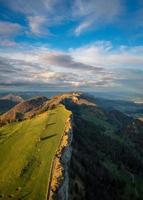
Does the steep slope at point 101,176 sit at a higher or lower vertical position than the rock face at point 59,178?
lower

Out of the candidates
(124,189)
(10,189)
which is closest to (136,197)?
(124,189)

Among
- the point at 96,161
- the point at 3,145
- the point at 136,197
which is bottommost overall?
the point at 136,197

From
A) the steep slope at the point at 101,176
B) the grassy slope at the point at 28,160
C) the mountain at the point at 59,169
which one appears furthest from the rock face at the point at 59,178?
the steep slope at the point at 101,176

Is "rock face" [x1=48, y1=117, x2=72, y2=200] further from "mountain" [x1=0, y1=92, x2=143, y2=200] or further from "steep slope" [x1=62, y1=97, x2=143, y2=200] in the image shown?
"steep slope" [x1=62, y1=97, x2=143, y2=200]

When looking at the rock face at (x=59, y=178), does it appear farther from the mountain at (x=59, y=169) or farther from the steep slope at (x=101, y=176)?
the steep slope at (x=101, y=176)

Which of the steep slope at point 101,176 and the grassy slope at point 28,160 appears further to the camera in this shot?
the steep slope at point 101,176

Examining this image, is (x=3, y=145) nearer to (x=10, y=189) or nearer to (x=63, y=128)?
(x=63, y=128)

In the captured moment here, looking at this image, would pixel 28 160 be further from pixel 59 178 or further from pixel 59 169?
pixel 59 178

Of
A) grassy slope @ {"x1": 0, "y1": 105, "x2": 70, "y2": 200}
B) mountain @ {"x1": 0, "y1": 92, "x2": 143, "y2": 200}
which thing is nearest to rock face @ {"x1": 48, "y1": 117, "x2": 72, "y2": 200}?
mountain @ {"x1": 0, "y1": 92, "x2": 143, "y2": 200}
